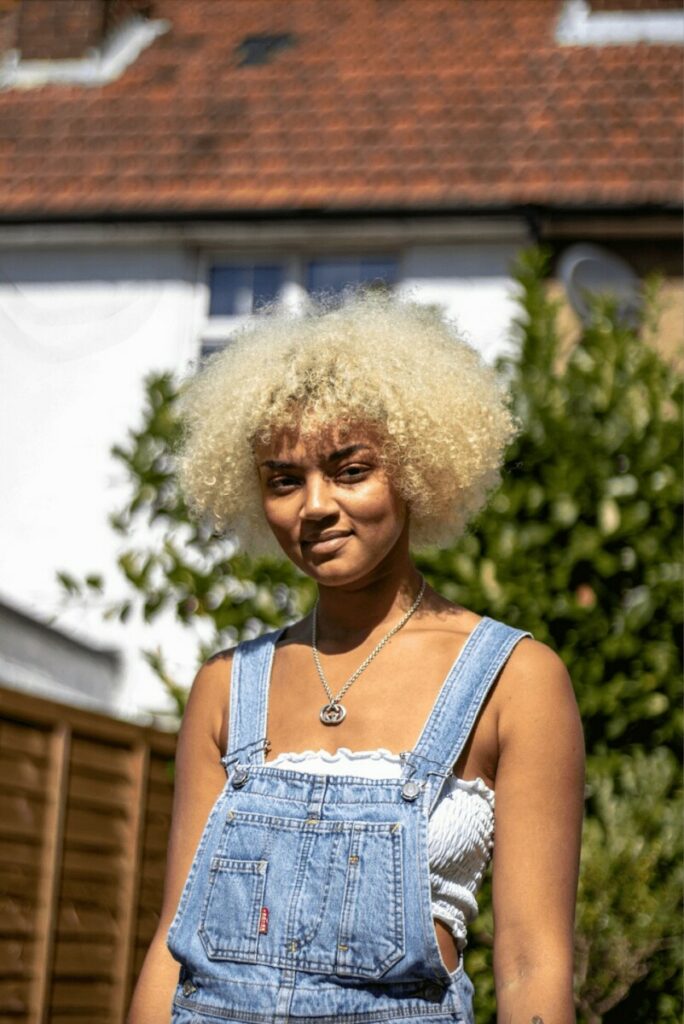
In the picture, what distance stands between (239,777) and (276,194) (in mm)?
10293

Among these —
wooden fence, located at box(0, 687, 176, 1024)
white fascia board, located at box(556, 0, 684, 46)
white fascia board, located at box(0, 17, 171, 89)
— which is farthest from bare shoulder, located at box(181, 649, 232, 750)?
white fascia board, located at box(0, 17, 171, 89)

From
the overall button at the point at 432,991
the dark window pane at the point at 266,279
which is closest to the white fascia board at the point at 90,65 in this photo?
the dark window pane at the point at 266,279

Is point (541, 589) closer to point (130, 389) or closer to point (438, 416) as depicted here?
point (438, 416)

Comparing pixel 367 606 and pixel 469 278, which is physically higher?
pixel 469 278

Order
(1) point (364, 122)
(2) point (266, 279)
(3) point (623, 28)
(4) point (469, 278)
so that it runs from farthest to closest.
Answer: (3) point (623, 28) → (1) point (364, 122) → (2) point (266, 279) → (4) point (469, 278)

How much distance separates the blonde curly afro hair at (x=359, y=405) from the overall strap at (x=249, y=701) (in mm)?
243

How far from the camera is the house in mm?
12180

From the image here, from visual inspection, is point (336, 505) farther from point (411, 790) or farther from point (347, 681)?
point (411, 790)

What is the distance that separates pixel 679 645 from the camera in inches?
231

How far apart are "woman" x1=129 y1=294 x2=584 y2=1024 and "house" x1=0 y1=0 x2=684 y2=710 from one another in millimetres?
8985

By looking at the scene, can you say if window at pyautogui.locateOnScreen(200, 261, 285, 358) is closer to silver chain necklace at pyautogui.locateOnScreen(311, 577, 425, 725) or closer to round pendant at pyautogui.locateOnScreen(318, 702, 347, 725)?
silver chain necklace at pyautogui.locateOnScreen(311, 577, 425, 725)

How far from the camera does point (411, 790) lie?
8.03 ft

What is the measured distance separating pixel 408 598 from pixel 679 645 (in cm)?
330

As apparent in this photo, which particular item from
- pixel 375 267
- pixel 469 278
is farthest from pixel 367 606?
pixel 375 267
